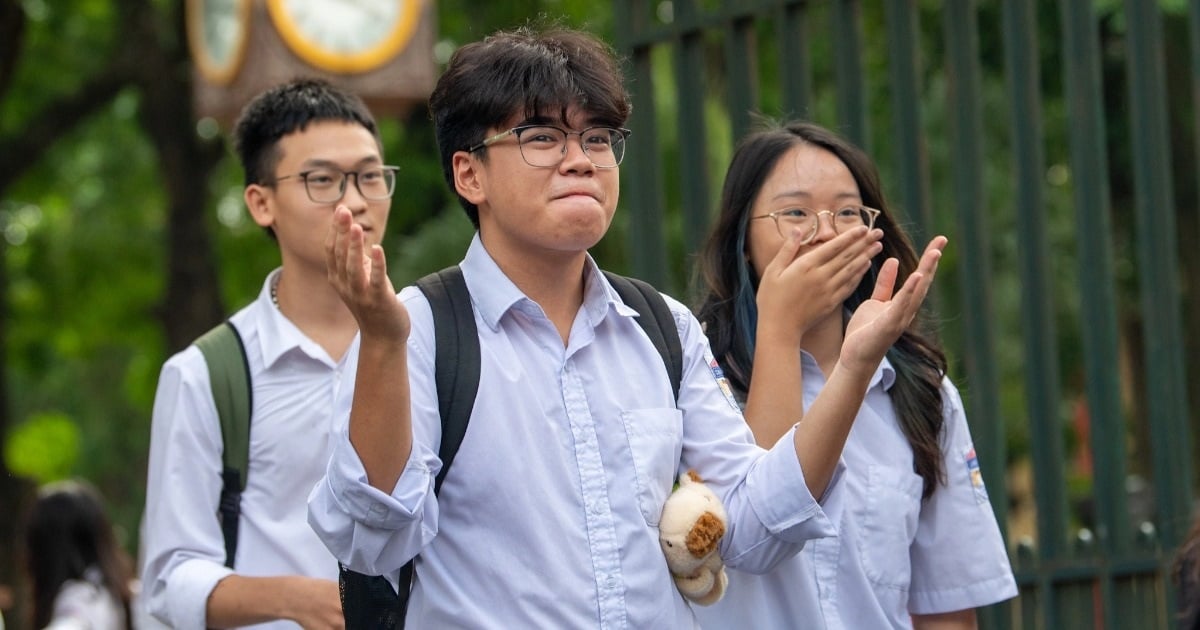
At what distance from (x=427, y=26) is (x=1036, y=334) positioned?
16.5 feet

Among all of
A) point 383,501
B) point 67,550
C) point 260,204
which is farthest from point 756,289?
point 67,550

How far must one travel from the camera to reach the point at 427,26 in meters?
9.41

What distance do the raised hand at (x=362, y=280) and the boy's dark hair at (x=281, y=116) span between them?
6.21ft

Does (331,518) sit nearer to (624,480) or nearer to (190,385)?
(624,480)

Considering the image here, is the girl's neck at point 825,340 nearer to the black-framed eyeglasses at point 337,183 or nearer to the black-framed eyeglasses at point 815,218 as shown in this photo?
the black-framed eyeglasses at point 815,218

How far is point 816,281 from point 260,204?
1668mm

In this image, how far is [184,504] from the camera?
4.04 metres

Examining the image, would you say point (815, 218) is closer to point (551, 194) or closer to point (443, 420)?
point (551, 194)

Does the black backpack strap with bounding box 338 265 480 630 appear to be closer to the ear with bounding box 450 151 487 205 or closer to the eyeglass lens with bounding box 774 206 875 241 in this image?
the ear with bounding box 450 151 487 205

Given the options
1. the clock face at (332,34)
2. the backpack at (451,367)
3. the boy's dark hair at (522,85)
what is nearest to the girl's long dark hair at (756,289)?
the backpack at (451,367)

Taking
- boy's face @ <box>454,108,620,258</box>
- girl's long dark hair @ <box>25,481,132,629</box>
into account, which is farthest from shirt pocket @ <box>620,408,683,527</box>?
girl's long dark hair @ <box>25,481,132,629</box>

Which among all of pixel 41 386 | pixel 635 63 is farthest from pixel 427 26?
pixel 41 386

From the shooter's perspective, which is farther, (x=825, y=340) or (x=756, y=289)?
(x=756, y=289)

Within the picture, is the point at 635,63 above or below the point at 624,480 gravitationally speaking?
above
